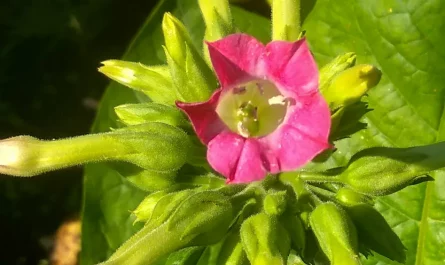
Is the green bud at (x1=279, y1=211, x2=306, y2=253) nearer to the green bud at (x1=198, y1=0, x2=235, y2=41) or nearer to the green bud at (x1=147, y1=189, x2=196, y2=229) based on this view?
the green bud at (x1=147, y1=189, x2=196, y2=229)

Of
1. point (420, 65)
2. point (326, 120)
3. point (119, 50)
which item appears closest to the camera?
point (326, 120)

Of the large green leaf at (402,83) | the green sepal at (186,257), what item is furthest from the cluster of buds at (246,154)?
the large green leaf at (402,83)

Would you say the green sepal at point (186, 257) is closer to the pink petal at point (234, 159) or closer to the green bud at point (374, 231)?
the green bud at point (374, 231)

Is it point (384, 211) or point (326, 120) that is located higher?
point (326, 120)

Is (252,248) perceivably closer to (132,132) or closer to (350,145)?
(132,132)

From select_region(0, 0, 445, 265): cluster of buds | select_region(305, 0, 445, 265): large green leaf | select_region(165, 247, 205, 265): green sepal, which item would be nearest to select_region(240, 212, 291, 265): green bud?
select_region(0, 0, 445, 265): cluster of buds

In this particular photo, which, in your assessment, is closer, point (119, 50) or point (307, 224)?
point (307, 224)

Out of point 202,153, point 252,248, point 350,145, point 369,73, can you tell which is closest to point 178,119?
point 202,153
